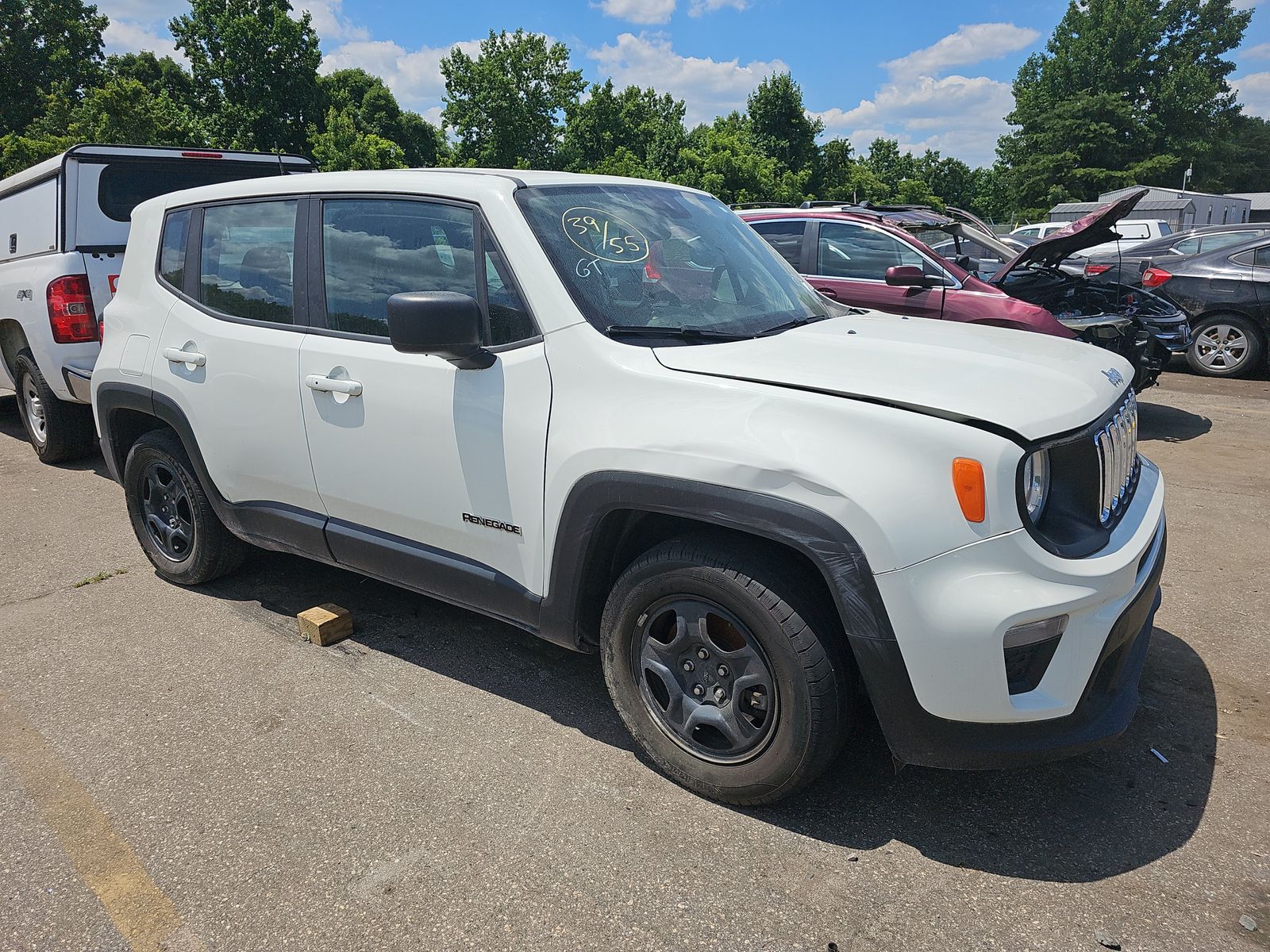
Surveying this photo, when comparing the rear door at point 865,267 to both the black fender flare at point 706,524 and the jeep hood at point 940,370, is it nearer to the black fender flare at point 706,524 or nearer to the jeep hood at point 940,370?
the jeep hood at point 940,370

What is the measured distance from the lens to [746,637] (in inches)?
102

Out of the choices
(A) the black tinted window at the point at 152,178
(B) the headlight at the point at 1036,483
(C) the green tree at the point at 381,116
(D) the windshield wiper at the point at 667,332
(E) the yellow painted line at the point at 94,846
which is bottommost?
(E) the yellow painted line at the point at 94,846

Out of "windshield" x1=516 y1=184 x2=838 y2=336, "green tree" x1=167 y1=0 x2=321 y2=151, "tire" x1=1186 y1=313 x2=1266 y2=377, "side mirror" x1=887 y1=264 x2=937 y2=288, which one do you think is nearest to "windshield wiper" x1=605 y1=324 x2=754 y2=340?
"windshield" x1=516 y1=184 x2=838 y2=336

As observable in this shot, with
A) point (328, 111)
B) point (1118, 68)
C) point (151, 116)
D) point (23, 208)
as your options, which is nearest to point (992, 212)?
point (1118, 68)

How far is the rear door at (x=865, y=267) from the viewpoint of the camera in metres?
7.48

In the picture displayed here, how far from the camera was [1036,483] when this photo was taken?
7.76 feet

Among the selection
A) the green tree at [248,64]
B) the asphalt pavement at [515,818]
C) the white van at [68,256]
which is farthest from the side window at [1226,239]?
the green tree at [248,64]

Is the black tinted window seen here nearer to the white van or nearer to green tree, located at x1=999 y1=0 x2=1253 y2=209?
the white van

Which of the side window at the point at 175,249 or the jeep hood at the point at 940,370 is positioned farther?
the side window at the point at 175,249

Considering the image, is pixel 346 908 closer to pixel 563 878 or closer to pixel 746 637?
pixel 563 878

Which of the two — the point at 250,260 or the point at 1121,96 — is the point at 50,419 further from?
the point at 1121,96

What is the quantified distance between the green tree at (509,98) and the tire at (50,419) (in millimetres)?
54790

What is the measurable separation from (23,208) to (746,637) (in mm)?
6875

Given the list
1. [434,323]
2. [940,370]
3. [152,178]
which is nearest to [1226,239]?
[940,370]
